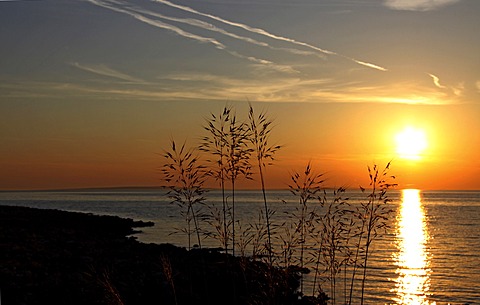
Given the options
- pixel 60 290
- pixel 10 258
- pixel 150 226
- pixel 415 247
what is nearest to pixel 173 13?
pixel 60 290

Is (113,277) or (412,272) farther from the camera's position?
(412,272)

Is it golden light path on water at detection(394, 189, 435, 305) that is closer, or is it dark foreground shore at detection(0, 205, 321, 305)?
dark foreground shore at detection(0, 205, 321, 305)

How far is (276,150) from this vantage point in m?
5.64

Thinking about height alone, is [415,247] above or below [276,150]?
below

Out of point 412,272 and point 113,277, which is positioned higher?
point 113,277

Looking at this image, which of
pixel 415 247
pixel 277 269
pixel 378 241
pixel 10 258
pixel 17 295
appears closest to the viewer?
pixel 277 269

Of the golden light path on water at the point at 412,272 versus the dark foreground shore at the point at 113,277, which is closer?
the dark foreground shore at the point at 113,277

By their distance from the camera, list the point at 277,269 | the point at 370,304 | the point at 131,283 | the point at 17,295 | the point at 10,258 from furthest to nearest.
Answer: the point at 370,304 → the point at 10,258 → the point at 131,283 → the point at 17,295 → the point at 277,269

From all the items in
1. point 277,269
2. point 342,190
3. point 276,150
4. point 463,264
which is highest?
point 276,150

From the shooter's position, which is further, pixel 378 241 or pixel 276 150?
pixel 378 241

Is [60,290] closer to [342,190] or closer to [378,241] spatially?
[342,190]

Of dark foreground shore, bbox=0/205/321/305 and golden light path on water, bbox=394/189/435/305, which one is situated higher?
dark foreground shore, bbox=0/205/321/305

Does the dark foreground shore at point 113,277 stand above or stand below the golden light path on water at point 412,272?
above

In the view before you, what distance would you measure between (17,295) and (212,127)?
7.32m
